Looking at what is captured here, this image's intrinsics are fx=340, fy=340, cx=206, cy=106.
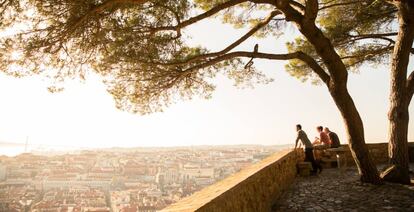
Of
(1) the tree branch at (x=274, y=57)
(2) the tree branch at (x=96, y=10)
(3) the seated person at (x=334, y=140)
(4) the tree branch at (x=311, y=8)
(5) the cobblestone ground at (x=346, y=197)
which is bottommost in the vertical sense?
(5) the cobblestone ground at (x=346, y=197)

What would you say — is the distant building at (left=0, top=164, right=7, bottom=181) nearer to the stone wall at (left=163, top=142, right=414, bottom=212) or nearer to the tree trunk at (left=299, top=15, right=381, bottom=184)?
the stone wall at (left=163, top=142, right=414, bottom=212)

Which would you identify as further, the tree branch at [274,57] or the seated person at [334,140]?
the seated person at [334,140]

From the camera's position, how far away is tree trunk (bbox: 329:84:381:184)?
6.50 metres

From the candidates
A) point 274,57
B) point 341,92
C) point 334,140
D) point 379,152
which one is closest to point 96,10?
point 274,57

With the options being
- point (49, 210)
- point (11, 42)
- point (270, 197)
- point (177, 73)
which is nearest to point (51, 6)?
point (11, 42)

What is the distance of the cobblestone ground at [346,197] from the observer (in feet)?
16.6

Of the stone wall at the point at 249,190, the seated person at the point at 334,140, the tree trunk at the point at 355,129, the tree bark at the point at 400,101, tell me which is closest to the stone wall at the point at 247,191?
the stone wall at the point at 249,190

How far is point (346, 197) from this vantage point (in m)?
5.76

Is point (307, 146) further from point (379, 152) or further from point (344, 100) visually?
point (379, 152)

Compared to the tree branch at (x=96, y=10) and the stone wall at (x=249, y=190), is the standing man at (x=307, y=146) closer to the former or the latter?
the stone wall at (x=249, y=190)

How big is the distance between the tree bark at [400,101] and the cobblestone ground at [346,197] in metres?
0.40

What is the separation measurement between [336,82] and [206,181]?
93.7 ft

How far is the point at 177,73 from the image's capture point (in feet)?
23.1

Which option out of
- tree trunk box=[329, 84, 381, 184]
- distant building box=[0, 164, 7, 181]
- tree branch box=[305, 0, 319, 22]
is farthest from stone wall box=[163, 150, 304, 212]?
distant building box=[0, 164, 7, 181]
